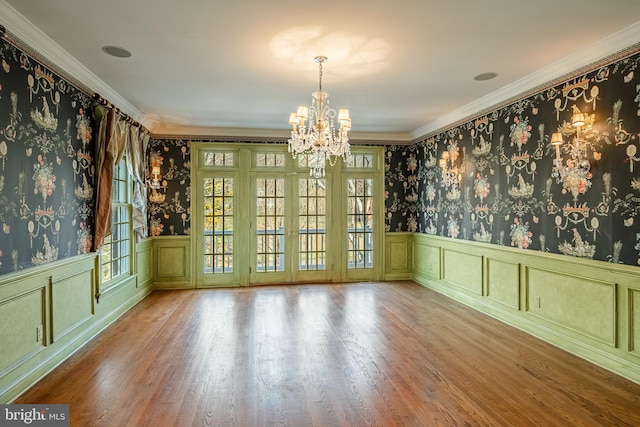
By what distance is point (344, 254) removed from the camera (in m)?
7.05

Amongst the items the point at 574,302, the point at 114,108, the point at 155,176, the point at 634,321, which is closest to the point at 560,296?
the point at 574,302

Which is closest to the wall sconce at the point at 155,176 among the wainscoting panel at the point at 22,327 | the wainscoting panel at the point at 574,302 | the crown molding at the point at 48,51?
the crown molding at the point at 48,51

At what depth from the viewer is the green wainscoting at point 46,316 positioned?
2.79m

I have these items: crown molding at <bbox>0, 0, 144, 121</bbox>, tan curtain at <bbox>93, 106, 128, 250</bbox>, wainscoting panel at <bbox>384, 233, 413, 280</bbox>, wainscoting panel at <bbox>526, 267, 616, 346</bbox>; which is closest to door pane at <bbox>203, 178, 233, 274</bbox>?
tan curtain at <bbox>93, 106, 128, 250</bbox>

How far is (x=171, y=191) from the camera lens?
21.1ft

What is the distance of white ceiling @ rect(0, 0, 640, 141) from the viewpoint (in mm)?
2676

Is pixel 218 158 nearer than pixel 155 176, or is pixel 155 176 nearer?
pixel 155 176

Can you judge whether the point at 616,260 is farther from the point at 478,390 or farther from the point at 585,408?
the point at 478,390

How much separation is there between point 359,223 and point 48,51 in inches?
208

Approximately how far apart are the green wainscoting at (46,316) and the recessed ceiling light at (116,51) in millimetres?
2014

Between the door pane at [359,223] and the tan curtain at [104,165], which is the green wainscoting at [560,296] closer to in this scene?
the door pane at [359,223]

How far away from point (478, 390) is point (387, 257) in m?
4.36

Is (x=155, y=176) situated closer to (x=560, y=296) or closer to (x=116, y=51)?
(x=116, y=51)

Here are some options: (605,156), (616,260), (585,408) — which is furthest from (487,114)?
(585,408)
